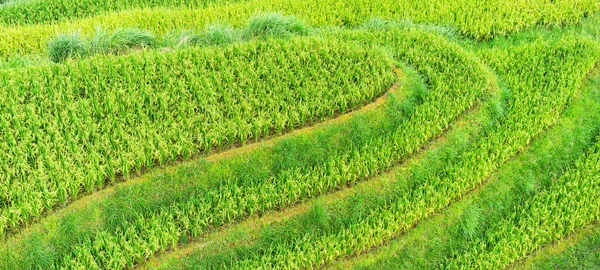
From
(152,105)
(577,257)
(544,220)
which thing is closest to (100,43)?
(152,105)

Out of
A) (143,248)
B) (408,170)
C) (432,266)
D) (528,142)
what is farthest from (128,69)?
(528,142)

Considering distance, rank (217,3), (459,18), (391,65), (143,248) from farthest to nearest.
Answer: (217,3)
(459,18)
(391,65)
(143,248)

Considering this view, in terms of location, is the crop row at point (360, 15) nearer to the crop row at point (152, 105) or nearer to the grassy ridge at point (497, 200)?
the crop row at point (152, 105)

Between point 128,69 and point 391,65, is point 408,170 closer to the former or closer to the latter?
point 391,65

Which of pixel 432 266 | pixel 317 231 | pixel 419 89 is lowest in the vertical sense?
pixel 432 266

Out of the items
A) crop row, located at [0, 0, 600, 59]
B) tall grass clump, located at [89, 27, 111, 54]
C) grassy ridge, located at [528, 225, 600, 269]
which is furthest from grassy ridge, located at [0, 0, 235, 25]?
grassy ridge, located at [528, 225, 600, 269]

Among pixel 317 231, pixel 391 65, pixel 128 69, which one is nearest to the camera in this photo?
pixel 317 231

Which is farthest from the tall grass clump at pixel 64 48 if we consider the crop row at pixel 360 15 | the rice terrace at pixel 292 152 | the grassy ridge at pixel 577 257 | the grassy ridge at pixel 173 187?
the grassy ridge at pixel 577 257
